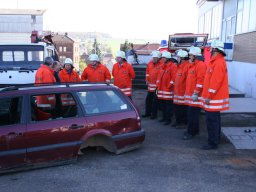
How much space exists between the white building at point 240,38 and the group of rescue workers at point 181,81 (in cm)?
428

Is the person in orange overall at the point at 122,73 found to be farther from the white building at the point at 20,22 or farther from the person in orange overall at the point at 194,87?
the white building at the point at 20,22

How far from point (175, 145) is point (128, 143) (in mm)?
1218

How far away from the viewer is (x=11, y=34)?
5822 cm

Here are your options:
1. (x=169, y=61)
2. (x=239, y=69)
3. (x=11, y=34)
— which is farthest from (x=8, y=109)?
(x=11, y=34)

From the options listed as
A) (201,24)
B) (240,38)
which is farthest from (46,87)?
(201,24)

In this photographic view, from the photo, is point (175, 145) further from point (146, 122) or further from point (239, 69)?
point (239, 69)

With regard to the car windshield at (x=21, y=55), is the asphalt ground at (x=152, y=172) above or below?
below

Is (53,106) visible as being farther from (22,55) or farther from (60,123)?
(22,55)

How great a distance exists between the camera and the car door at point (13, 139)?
16.6 ft

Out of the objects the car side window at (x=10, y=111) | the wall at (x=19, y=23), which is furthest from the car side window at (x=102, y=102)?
the wall at (x=19, y=23)

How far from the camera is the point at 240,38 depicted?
14.1 m

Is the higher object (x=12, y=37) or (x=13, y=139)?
(x=12, y=37)

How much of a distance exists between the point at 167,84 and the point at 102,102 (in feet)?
9.95

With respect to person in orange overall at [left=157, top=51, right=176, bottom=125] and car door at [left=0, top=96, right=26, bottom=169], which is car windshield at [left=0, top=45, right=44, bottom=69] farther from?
car door at [left=0, top=96, right=26, bottom=169]
